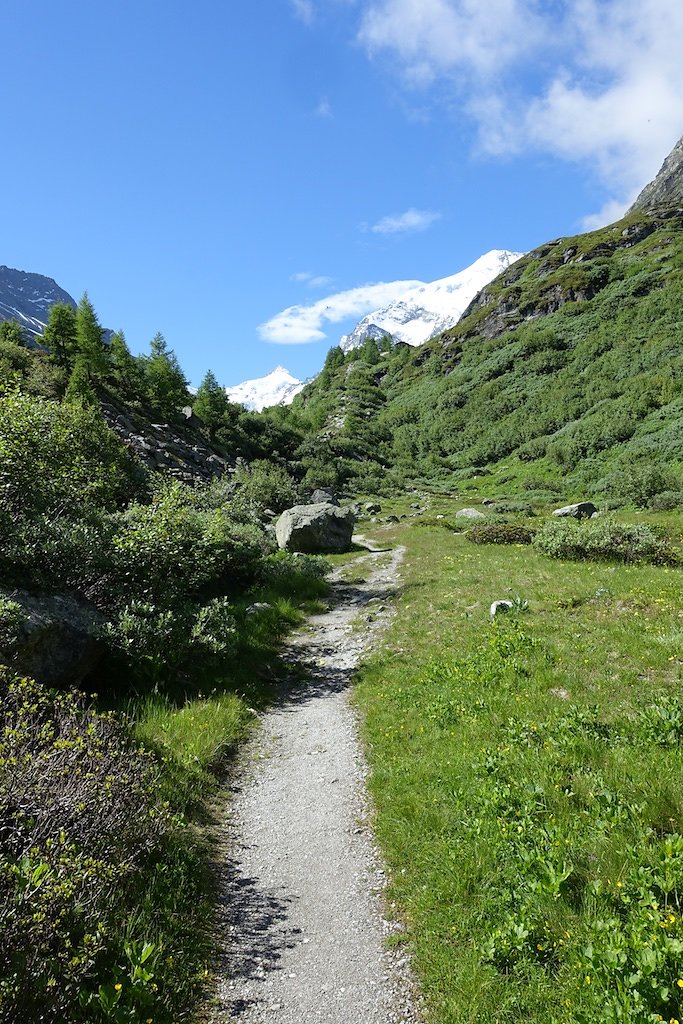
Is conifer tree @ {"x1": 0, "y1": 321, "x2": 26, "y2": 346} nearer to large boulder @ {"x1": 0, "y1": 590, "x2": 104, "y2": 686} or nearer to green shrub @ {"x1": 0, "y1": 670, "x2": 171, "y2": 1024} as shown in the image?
large boulder @ {"x1": 0, "y1": 590, "x2": 104, "y2": 686}

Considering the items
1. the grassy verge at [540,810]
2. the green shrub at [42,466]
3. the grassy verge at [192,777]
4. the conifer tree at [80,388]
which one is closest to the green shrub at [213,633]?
the grassy verge at [192,777]

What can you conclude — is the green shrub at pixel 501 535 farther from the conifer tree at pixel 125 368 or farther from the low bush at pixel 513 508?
the conifer tree at pixel 125 368

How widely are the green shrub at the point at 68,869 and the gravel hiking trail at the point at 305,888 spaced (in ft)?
3.91

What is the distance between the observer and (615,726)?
854cm

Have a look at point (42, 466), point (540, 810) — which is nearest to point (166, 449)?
point (42, 466)

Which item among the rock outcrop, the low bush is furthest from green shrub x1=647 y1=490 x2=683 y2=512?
the rock outcrop

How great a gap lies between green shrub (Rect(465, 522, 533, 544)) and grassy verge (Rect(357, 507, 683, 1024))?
17.7 m

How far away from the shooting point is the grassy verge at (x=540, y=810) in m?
4.83

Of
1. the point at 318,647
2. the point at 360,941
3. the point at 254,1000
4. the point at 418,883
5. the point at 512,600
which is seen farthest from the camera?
the point at 318,647

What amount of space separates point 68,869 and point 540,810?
18.7ft

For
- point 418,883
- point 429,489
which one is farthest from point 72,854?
point 429,489

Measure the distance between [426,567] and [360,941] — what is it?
71.3 ft

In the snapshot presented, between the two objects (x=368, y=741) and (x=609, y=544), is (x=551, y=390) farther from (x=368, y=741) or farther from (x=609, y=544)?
(x=368, y=741)

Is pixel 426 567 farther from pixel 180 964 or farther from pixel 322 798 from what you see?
pixel 180 964
